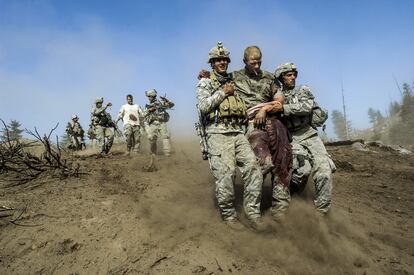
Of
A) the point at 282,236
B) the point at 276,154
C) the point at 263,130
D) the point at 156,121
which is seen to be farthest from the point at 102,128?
the point at 282,236

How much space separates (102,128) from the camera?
13.3 metres

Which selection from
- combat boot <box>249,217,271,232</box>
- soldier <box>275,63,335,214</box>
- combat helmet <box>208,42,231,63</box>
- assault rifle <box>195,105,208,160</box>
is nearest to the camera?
combat boot <box>249,217,271,232</box>

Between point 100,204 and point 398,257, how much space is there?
13.1 ft

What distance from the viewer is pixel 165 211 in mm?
5406

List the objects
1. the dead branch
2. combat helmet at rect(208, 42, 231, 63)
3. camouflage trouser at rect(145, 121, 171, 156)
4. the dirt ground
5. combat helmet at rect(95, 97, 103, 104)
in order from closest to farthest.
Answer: the dirt ground → combat helmet at rect(208, 42, 231, 63) → the dead branch → camouflage trouser at rect(145, 121, 171, 156) → combat helmet at rect(95, 97, 103, 104)

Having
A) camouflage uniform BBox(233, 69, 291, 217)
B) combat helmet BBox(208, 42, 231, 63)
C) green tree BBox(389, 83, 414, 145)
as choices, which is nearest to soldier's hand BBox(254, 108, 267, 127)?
camouflage uniform BBox(233, 69, 291, 217)

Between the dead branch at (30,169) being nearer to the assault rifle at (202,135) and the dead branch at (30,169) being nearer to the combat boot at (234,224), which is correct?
the assault rifle at (202,135)

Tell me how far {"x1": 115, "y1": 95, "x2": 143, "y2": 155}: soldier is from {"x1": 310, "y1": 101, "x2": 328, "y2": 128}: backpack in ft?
29.3

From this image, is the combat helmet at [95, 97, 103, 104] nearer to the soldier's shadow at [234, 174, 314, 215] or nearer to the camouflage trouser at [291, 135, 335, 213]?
the soldier's shadow at [234, 174, 314, 215]

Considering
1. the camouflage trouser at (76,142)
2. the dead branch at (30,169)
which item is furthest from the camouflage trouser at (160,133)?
the camouflage trouser at (76,142)

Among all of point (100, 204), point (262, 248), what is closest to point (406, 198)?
point (262, 248)

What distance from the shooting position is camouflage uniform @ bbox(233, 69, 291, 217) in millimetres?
5035

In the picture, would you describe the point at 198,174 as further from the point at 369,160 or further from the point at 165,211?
the point at 369,160

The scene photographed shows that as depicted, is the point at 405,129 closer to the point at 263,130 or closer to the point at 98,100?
the point at 98,100
